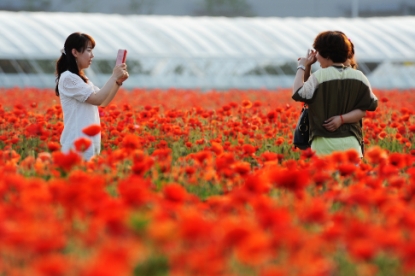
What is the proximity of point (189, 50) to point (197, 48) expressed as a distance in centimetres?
28

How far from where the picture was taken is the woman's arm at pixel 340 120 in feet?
15.0

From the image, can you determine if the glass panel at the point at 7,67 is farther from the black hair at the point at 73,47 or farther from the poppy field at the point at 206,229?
the poppy field at the point at 206,229

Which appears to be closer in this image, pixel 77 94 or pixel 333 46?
pixel 333 46

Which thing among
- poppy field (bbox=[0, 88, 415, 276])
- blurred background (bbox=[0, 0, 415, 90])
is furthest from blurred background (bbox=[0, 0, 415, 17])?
poppy field (bbox=[0, 88, 415, 276])

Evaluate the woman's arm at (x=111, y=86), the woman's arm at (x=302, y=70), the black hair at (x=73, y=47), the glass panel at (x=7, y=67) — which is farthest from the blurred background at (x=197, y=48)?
the woman's arm at (x=302, y=70)

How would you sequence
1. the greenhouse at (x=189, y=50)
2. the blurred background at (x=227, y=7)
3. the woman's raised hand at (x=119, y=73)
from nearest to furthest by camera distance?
the woman's raised hand at (x=119, y=73) → the greenhouse at (x=189, y=50) → the blurred background at (x=227, y=7)

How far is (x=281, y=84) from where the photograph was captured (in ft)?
66.8

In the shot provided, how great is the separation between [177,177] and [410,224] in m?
1.61

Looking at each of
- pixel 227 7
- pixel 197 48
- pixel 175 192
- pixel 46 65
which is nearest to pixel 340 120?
pixel 175 192

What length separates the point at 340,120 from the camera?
4.58 meters

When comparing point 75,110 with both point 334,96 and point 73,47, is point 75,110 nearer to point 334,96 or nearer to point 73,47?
point 73,47

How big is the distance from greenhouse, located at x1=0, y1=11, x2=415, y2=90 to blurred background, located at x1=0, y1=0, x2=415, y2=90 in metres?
0.02

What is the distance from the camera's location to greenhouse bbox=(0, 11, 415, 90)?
→ 18875 millimetres

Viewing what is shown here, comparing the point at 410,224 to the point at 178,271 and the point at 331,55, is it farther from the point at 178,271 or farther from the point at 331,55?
the point at 331,55
